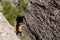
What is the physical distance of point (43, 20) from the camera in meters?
4.06

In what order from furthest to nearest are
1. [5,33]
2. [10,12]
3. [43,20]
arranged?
[10,12], [5,33], [43,20]

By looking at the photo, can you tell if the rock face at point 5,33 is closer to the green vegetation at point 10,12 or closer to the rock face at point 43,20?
the rock face at point 43,20

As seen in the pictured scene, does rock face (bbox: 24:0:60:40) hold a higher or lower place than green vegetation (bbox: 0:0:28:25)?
higher

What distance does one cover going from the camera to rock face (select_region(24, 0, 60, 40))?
143 inches

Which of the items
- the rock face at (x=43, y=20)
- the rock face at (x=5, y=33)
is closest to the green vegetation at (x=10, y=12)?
the rock face at (x=5, y=33)

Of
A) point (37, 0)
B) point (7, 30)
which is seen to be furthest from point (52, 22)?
point (7, 30)

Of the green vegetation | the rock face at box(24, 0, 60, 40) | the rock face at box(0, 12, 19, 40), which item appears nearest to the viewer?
the rock face at box(24, 0, 60, 40)

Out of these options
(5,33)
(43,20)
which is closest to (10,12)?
(5,33)

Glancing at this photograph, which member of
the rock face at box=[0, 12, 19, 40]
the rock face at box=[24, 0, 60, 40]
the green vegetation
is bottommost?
the green vegetation

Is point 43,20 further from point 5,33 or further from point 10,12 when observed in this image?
point 10,12

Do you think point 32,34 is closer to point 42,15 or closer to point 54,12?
point 42,15

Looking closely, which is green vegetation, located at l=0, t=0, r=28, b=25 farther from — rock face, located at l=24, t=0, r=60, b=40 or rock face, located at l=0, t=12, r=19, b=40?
rock face, located at l=24, t=0, r=60, b=40

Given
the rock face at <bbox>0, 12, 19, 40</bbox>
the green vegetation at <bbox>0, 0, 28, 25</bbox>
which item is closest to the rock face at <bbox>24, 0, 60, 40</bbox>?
the rock face at <bbox>0, 12, 19, 40</bbox>

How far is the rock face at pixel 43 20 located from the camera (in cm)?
363
